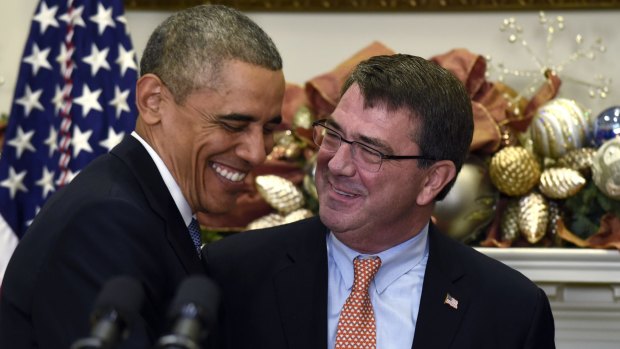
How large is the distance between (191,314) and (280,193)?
2634 mm

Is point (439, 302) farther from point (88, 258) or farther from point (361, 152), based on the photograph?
point (88, 258)

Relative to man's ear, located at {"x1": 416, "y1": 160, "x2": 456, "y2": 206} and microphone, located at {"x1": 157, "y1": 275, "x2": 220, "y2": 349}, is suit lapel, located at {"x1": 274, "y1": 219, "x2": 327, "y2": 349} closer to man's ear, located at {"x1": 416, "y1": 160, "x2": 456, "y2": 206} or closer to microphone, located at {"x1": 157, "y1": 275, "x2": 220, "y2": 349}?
man's ear, located at {"x1": 416, "y1": 160, "x2": 456, "y2": 206}

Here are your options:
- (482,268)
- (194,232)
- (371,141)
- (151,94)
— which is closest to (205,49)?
(151,94)

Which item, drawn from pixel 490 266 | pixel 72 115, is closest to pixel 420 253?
pixel 490 266

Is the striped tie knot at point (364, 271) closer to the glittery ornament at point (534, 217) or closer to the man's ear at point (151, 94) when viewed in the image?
the man's ear at point (151, 94)

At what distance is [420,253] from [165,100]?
823 millimetres

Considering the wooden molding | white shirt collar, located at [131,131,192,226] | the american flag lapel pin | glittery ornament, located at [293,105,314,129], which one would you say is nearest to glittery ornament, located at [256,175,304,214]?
glittery ornament, located at [293,105,314,129]

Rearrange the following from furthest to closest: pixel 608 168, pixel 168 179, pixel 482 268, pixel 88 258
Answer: pixel 608 168 < pixel 482 268 < pixel 168 179 < pixel 88 258

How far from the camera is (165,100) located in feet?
7.68

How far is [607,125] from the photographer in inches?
152

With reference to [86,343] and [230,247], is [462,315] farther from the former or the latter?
[86,343]

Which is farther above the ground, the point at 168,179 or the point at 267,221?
the point at 168,179

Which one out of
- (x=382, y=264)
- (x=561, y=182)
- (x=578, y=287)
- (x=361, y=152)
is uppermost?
(x=361, y=152)

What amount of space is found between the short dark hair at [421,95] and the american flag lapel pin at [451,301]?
0.34 m
